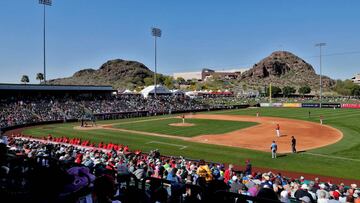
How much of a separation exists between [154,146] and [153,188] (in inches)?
940

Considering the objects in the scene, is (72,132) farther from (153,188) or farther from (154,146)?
(153,188)

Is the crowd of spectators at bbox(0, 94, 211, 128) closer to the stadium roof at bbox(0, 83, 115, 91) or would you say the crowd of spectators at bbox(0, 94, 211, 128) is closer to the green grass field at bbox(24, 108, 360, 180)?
the stadium roof at bbox(0, 83, 115, 91)

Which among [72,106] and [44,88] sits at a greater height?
[44,88]

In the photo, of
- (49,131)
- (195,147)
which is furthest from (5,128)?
(195,147)

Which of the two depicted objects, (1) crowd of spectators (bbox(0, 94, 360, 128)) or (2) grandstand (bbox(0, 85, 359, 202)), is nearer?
(2) grandstand (bbox(0, 85, 359, 202))

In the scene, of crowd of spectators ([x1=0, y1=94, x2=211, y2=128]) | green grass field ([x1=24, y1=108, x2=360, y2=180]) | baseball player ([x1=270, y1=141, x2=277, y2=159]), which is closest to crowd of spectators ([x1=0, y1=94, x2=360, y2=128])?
crowd of spectators ([x1=0, y1=94, x2=211, y2=128])

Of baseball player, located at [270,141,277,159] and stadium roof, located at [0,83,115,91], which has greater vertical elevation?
stadium roof, located at [0,83,115,91]

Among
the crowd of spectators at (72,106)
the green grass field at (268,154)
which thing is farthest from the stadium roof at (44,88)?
the green grass field at (268,154)

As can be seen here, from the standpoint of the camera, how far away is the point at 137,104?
6762 centimetres

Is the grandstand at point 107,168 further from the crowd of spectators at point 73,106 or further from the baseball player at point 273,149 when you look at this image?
the baseball player at point 273,149

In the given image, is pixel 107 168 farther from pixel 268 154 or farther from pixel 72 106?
pixel 72 106

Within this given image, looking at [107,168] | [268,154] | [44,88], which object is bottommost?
[268,154]

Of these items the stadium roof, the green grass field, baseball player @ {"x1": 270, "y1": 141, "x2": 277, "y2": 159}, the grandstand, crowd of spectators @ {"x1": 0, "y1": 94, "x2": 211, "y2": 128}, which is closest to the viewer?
the grandstand

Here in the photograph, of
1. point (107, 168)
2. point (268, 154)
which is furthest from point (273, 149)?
point (107, 168)
